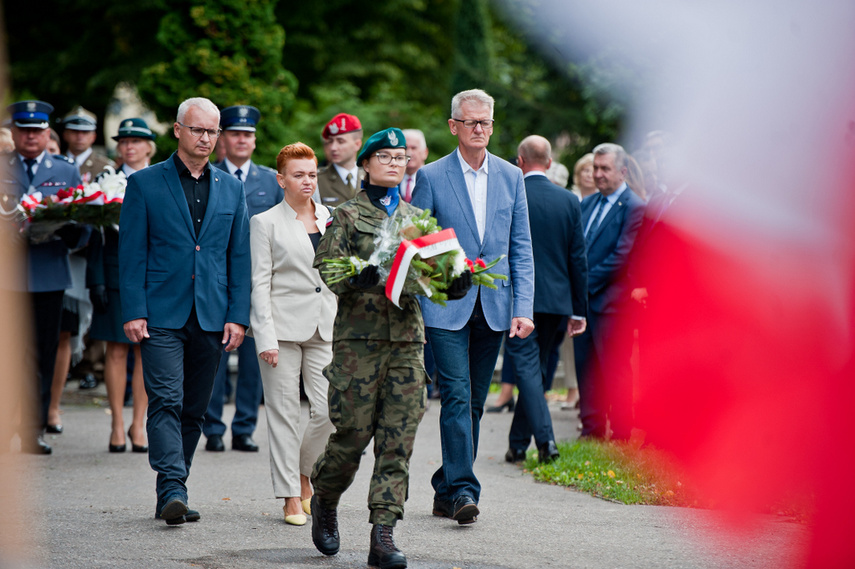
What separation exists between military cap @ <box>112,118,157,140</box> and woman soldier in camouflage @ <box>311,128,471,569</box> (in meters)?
4.30

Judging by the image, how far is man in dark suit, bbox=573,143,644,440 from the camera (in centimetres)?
886

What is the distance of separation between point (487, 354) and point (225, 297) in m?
1.59

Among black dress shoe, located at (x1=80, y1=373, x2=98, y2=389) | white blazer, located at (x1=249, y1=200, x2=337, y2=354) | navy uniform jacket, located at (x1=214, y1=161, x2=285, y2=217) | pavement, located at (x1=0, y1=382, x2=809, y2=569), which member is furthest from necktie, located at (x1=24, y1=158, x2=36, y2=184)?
black dress shoe, located at (x1=80, y1=373, x2=98, y2=389)

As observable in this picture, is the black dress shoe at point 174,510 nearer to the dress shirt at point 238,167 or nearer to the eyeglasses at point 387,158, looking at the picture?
the eyeglasses at point 387,158

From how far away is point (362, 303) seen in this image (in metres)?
5.03

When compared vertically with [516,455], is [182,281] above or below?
above

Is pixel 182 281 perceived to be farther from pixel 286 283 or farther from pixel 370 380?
pixel 370 380

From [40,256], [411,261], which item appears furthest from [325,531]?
[40,256]

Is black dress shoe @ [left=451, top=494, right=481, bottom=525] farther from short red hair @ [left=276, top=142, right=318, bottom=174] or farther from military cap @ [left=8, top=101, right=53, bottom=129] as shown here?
military cap @ [left=8, top=101, right=53, bottom=129]

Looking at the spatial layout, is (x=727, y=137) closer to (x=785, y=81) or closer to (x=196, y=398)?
(x=785, y=81)

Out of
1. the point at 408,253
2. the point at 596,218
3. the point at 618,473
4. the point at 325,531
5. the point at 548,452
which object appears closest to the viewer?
the point at 408,253

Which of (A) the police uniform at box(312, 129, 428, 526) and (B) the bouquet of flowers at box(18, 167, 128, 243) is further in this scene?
(B) the bouquet of flowers at box(18, 167, 128, 243)

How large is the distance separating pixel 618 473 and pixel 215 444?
11.2 ft

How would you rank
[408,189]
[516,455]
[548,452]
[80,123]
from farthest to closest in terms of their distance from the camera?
[408,189]
[80,123]
[516,455]
[548,452]
